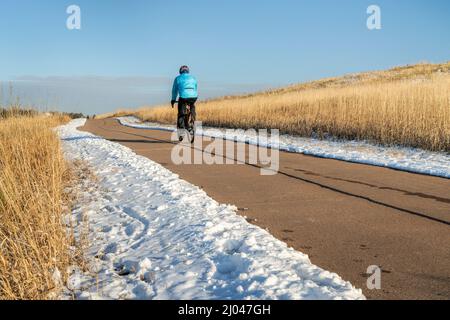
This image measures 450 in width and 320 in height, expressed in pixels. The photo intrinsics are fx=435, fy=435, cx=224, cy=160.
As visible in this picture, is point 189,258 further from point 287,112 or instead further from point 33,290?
point 287,112

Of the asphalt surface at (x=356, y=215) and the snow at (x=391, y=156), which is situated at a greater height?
the snow at (x=391, y=156)

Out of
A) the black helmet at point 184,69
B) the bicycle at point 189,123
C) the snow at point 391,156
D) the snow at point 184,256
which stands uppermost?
the black helmet at point 184,69

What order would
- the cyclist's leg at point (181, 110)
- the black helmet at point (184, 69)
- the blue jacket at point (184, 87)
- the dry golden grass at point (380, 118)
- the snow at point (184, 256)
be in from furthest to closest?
the cyclist's leg at point (181, 110)
the black helmet at point (184, 69)
the blue jacket at point (184, 87)
the dry golden grass at point (380, 118)
the snow at point (184, 256)

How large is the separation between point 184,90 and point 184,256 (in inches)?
346

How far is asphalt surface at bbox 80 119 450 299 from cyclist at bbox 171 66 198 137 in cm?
443

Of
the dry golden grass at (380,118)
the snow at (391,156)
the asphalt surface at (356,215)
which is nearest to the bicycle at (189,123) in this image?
the snow at (391,156)

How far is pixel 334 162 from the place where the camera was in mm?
8141

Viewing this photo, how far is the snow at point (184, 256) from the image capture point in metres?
2.68

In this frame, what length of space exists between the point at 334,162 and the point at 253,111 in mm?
13737

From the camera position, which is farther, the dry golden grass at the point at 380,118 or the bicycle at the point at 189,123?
the bicycle at the point at 189,123

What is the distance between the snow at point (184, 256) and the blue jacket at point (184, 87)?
21.3 feet

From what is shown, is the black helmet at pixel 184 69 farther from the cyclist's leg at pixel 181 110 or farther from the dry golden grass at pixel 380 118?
the dry golden grass at pixel 380 118

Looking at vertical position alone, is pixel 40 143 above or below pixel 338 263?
above

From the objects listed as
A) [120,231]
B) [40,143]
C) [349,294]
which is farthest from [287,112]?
[349,294]
